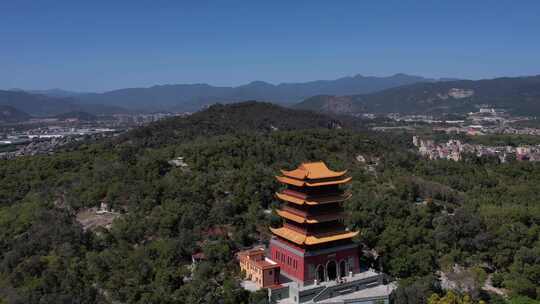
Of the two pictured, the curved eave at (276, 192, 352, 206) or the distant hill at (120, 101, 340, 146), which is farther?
the distant hill at (120, 101, 340, 146)

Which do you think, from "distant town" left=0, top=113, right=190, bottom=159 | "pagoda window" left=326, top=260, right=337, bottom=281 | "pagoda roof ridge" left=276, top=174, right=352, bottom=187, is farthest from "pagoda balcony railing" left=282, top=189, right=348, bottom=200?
"distant town" left=0, top=113, right=190, bottom=159

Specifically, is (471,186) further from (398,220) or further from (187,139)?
(187,139)

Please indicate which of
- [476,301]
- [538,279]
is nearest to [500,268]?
[538,279]

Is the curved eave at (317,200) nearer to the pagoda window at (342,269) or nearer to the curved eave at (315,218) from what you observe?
the curved eave at (315,218)

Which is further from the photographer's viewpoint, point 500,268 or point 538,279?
point 500,268

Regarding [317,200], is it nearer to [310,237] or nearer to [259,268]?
[310,237]

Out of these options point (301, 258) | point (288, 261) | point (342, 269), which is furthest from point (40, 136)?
point (301, 258)

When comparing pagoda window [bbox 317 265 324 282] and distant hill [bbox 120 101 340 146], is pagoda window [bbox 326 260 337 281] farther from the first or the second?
distant hill [bbox 120 101 340 146]
